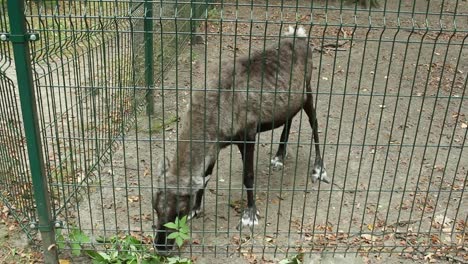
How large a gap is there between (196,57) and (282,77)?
4.57 meters

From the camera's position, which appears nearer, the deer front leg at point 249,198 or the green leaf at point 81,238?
the green leaf at point 81,238

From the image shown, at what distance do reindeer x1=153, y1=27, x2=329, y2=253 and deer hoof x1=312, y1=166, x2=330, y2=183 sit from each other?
68 cm

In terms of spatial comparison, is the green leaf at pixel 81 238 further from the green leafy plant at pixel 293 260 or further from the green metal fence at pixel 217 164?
the green leafy plant at pixel 293 260

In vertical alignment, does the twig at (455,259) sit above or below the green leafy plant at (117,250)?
below

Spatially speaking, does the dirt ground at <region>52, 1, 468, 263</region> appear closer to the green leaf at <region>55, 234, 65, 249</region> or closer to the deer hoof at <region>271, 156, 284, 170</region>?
the deer hoof at <region>271, 156, 284, 170</region>

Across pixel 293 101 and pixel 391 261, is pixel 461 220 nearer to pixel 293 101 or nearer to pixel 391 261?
Answer: pixel 391 261

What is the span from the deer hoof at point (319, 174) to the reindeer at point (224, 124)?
0.68m

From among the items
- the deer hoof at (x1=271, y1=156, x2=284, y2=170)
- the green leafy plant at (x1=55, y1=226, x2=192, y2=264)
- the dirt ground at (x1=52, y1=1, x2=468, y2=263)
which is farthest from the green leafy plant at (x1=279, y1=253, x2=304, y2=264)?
the deer hoof at (x1=271, y1=156, x2=284, y2=170)

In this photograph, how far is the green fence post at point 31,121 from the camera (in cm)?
379

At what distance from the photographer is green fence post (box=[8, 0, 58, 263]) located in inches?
149

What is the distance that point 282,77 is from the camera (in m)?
5.49

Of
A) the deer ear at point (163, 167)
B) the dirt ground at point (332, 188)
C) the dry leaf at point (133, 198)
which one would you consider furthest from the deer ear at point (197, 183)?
the dry leaf at point (133, 198)

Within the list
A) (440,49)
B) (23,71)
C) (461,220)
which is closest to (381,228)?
(461,220)

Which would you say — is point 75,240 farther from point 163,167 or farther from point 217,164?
point 217,164
